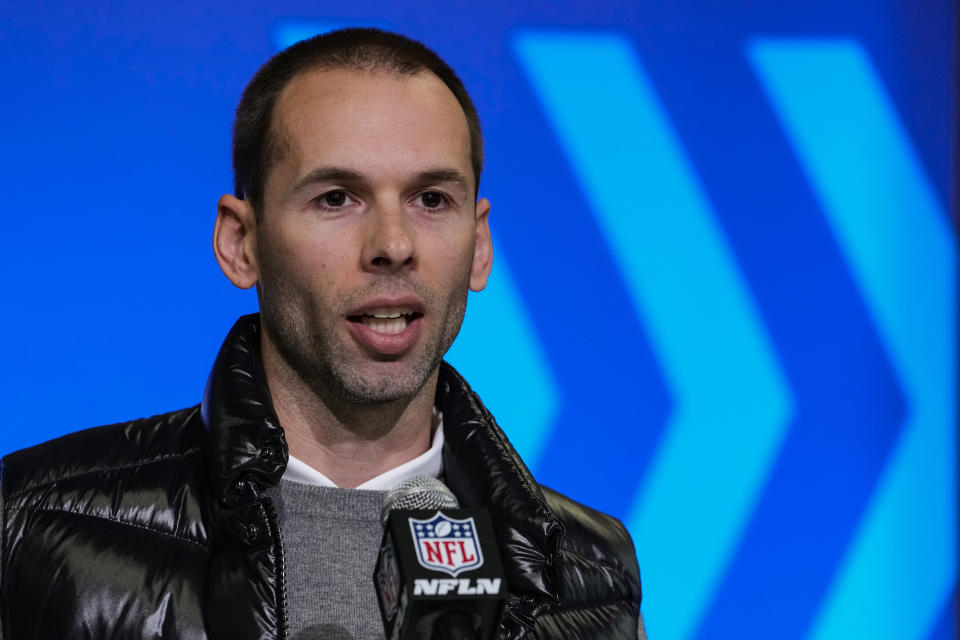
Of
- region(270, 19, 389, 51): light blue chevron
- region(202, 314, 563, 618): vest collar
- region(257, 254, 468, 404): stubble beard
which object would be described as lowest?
region(202, 314, 563, 618): vest collar

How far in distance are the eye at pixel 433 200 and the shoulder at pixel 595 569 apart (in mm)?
462

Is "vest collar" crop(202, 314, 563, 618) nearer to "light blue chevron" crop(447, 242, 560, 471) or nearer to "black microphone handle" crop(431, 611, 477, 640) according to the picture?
"black microphone handle" crop(431, 611, 477, 640)

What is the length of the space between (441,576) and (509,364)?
1.82 metres

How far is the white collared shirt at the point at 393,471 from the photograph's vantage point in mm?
1637

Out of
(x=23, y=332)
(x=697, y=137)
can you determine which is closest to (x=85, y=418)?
(x=23, y=332)

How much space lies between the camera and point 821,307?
302cm

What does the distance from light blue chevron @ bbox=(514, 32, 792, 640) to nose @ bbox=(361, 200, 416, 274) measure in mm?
1346

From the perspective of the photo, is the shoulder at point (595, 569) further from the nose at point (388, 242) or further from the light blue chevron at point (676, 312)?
the light blue chevron at point (676, 312)

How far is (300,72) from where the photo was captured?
1732mm

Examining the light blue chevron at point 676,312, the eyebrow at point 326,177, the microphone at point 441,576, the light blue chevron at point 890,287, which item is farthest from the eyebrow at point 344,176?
the light blue chevron at point 890,287

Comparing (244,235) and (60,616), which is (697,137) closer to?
(244,235)

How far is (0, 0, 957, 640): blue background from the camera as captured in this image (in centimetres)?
256

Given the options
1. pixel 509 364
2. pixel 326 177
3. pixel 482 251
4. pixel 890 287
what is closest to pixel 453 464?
pixel 482 251

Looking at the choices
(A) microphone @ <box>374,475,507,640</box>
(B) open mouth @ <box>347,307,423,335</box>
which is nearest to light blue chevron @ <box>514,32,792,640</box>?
(B) open mouth @ <box>347,307,423,335</box>
